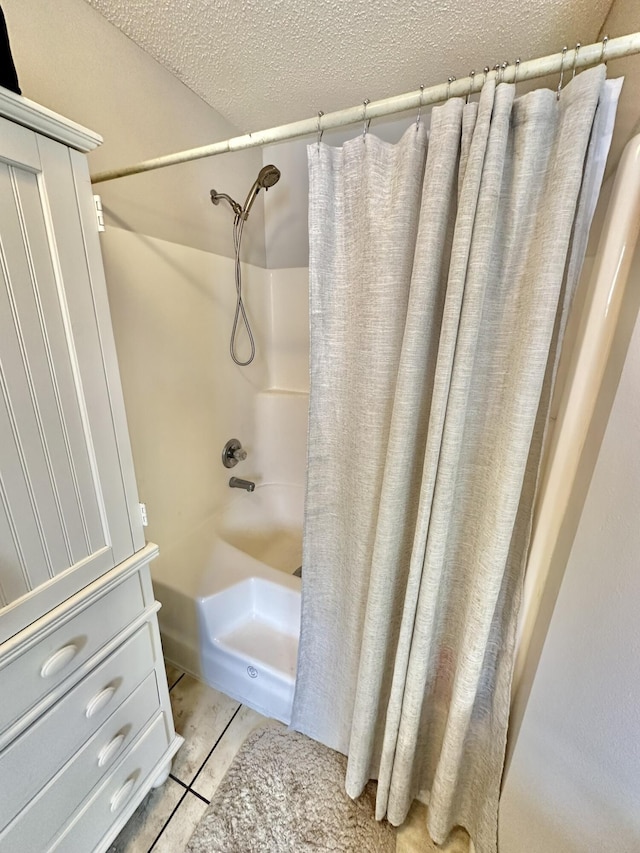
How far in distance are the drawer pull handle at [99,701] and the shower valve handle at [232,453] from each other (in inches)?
41.2

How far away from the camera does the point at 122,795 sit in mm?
897

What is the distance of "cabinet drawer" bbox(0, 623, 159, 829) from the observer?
2.11ft

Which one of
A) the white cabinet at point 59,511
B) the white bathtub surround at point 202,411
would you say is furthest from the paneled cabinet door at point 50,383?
the white bathtub surround at point 202,411

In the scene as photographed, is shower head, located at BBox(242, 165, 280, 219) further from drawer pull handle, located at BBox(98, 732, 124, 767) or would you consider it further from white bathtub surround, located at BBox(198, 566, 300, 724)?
drawer pull handle, located at BBox(98, 732, 124, 767)

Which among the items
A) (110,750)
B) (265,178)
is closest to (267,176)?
(265,178)

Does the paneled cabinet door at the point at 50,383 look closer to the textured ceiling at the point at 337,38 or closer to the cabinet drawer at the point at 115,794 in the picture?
the cabinet drawer at the point at 115,794

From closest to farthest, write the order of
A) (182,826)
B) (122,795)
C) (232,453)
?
(122,795)
(182,826)
(232,453)

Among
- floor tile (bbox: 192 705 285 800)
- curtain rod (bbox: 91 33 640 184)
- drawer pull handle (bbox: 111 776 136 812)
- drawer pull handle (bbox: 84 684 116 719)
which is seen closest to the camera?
curtain rod (bbox: 91 33 640 184)

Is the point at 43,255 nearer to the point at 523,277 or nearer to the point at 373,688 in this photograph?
the point at 523,277

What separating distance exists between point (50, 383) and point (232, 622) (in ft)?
3.56

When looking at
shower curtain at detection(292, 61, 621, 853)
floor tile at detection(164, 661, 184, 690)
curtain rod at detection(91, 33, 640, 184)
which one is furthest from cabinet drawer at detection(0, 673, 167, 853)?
curtain rod at detection(91, 33, 640, 184)

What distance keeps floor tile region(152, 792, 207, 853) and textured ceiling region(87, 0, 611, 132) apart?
233 cm

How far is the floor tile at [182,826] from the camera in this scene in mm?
958

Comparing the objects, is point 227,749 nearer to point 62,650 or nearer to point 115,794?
point 115,794
